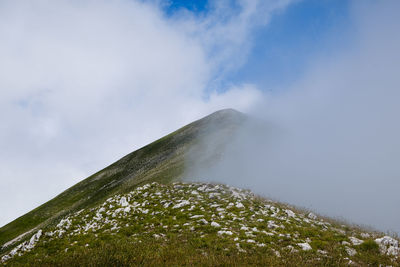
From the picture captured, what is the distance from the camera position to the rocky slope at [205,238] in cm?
868

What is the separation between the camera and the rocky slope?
A: 8.68m

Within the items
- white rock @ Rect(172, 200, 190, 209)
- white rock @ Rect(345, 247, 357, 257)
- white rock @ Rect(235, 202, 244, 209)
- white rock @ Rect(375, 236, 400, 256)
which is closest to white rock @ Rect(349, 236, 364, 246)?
white rock @ Rect(375, 236, 400, 256)

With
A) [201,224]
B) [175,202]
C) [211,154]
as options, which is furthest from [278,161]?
[201,224]

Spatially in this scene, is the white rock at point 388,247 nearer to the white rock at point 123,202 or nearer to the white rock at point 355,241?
the white rock at point 355,241

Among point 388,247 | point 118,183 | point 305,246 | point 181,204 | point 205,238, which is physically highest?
point 118,183

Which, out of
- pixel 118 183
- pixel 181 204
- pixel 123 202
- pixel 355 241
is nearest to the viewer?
pixel 355 241

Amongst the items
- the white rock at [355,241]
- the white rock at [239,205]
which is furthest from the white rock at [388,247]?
the white rock at [239,205]

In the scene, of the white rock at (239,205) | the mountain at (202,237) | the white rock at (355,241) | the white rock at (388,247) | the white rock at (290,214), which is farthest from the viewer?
the white rock at (239,205)

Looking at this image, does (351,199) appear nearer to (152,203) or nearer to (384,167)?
(384,167)

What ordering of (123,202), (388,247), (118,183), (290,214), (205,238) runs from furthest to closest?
1. (118,183)
2. (123,202)
3. (290,214)
4. (205,238)
5. (388,247)

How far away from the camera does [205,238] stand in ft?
37.7

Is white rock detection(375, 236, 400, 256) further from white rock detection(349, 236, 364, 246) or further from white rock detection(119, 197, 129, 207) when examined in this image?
white rock detection(119, 197, 129, 207)

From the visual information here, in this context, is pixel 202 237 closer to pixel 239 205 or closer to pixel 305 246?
pixel 305 246

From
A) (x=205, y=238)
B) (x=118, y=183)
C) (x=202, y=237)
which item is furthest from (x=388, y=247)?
(x=118, y=183)
